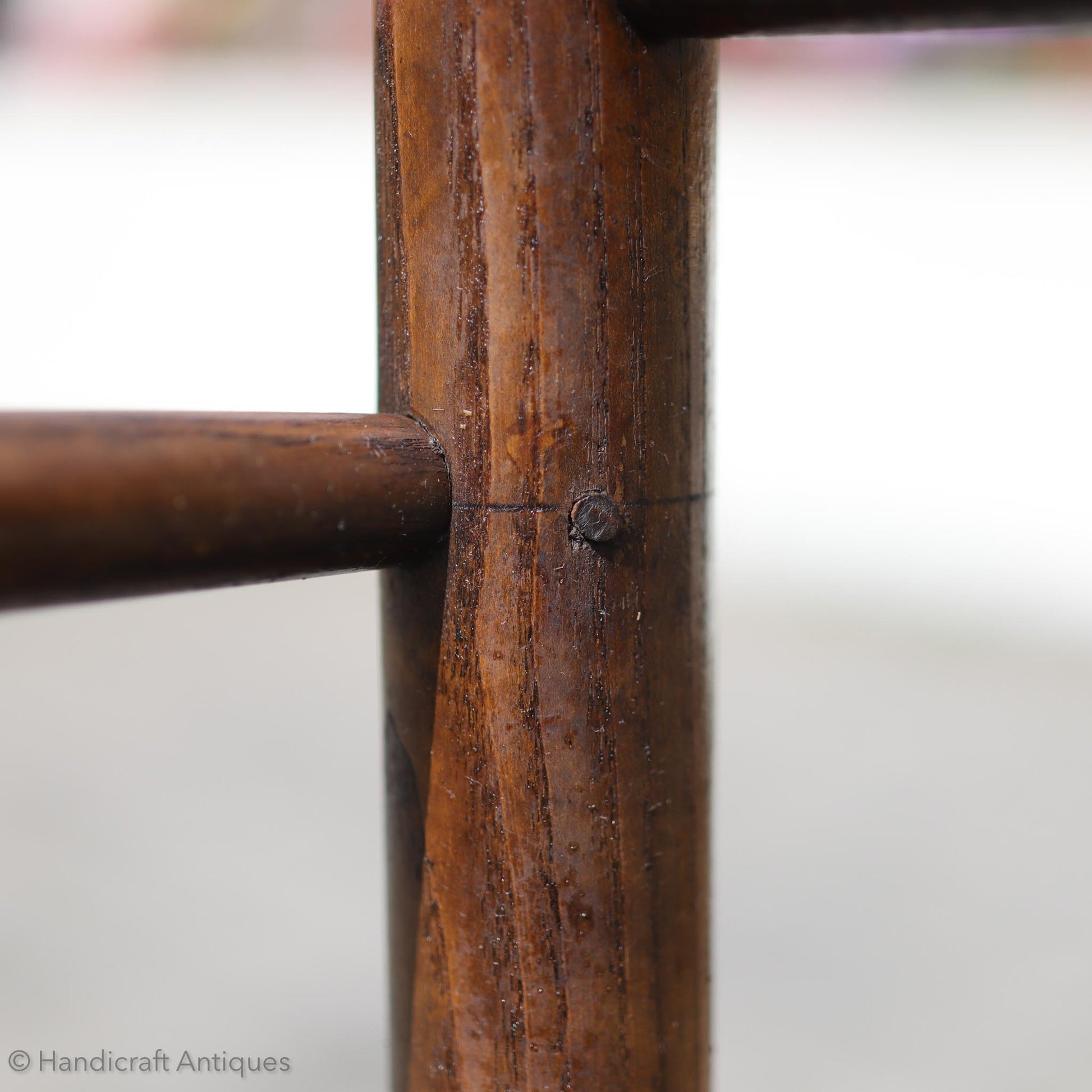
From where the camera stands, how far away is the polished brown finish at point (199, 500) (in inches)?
8.9

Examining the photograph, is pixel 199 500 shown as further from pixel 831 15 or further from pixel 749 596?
pixel 749 596

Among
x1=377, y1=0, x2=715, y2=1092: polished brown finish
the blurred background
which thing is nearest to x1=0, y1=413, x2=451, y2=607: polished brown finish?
x1=377, y1=0, x2=715, y2=1092: polished brown finish

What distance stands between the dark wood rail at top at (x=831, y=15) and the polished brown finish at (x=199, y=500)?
116 millimetres

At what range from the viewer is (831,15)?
0.26 metres

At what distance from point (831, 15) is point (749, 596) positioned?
278cm

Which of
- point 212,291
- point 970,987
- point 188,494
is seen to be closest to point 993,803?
point 970,987

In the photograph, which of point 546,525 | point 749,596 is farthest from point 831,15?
point 749,596

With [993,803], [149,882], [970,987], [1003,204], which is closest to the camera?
[970,987]

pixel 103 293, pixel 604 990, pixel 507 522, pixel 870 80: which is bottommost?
pixel 604 990

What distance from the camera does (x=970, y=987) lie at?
1.34 meters

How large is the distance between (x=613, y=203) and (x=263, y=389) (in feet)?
9.67

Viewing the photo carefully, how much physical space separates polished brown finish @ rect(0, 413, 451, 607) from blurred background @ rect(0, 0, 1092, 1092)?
1021 millimetres

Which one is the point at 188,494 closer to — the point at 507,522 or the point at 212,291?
the point at 507,522

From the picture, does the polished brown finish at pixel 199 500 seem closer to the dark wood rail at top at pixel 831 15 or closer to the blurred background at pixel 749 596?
the dark wood rail at top at pixel 831 15
